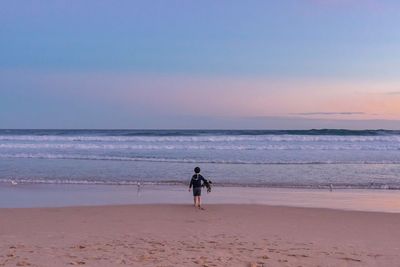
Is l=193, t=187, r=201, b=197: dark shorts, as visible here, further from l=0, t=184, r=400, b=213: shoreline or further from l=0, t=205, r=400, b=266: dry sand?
l=0, t=184, r=400, b=213: shoreline

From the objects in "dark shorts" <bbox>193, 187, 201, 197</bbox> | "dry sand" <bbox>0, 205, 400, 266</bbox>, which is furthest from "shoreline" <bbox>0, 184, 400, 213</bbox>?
"dry sand" <bbox>0, 205, 400, 266</bbox>

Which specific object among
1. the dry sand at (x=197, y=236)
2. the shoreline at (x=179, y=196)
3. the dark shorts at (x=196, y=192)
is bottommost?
the shoreline at (x=179, y=196)

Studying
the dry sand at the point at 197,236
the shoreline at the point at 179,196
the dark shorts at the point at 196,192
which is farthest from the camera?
the shoreline at the point at 179,196

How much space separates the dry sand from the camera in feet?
23.3

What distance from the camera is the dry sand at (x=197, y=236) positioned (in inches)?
279

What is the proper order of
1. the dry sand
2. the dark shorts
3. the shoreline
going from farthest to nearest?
1. the shoreline
2. the dark shorts
3. the dry sand

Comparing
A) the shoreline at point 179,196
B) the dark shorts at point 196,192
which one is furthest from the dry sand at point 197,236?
the shoreline at point 179,196

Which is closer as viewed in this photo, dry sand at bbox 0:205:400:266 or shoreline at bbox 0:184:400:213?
dry sand at bbox 0:205:400:266

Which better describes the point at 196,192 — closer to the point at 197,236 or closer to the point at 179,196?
the point at 179,196

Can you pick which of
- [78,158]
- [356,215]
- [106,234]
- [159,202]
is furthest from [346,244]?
[78,158]

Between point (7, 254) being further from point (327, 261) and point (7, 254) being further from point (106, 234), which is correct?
point (327, 261)

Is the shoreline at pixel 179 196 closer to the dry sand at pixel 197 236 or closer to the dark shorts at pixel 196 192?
the dark shorts at pixel 196 192

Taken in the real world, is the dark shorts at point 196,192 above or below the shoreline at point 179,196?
above

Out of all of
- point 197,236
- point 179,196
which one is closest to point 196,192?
point 179,196
